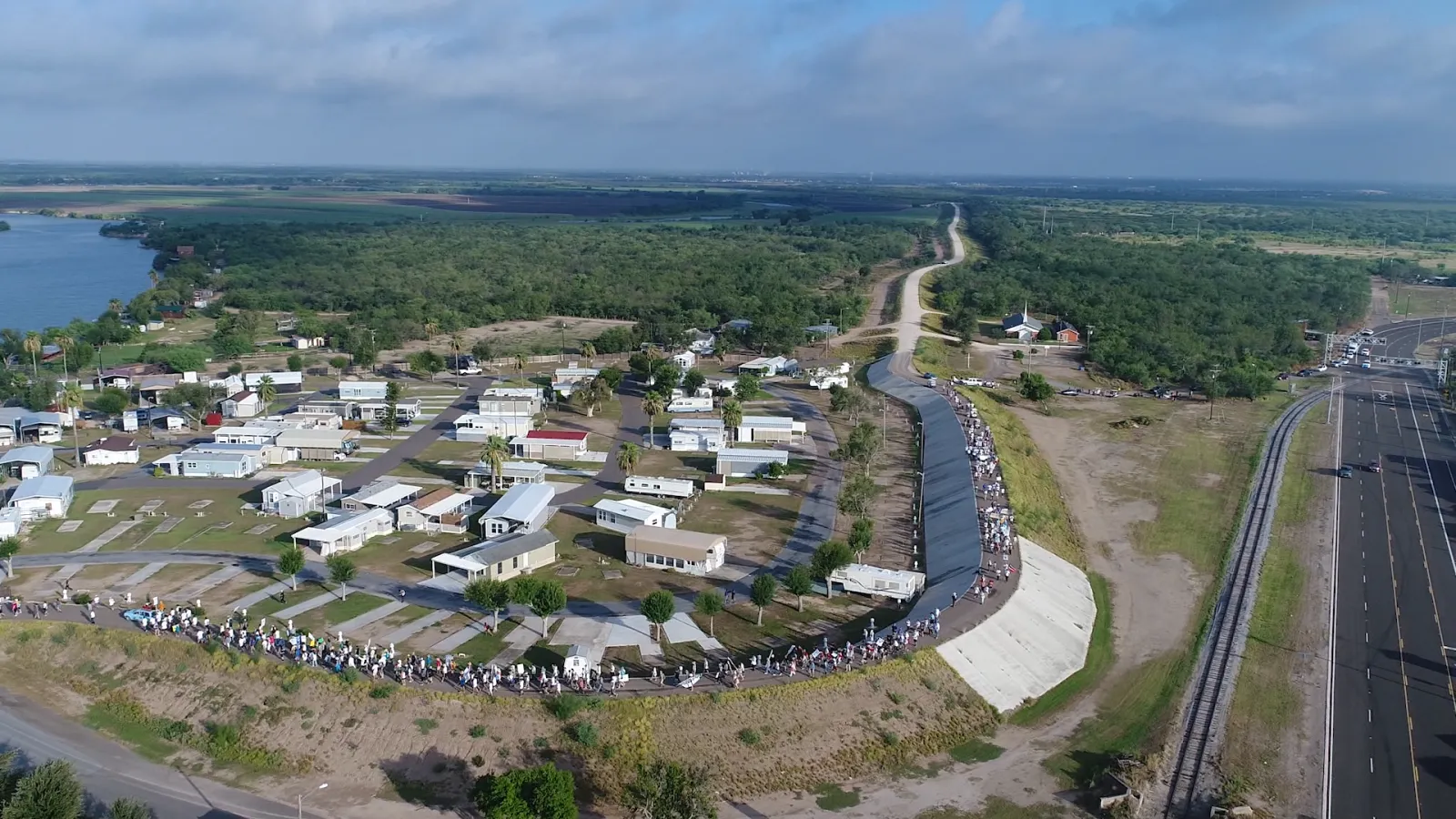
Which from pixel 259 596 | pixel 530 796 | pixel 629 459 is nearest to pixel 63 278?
pixel 629 459

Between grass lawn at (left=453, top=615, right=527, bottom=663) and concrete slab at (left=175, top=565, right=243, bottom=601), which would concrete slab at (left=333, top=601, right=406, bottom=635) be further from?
concrete slab at (left=175, top=565, right=243, bottom=601)

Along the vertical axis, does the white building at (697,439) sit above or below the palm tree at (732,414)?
below

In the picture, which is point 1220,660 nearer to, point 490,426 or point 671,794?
point 671,794


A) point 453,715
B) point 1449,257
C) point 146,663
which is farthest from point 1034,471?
point 1449,257

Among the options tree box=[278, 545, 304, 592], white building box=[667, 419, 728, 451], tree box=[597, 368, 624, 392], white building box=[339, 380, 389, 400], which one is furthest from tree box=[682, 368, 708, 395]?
tree box=[278, 545, 304, 592]

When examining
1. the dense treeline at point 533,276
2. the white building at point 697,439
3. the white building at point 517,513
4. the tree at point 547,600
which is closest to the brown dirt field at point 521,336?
the dense treeline at point 533,276

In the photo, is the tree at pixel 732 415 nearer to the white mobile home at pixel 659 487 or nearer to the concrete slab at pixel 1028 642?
the white mobile home at pixel 659 487
